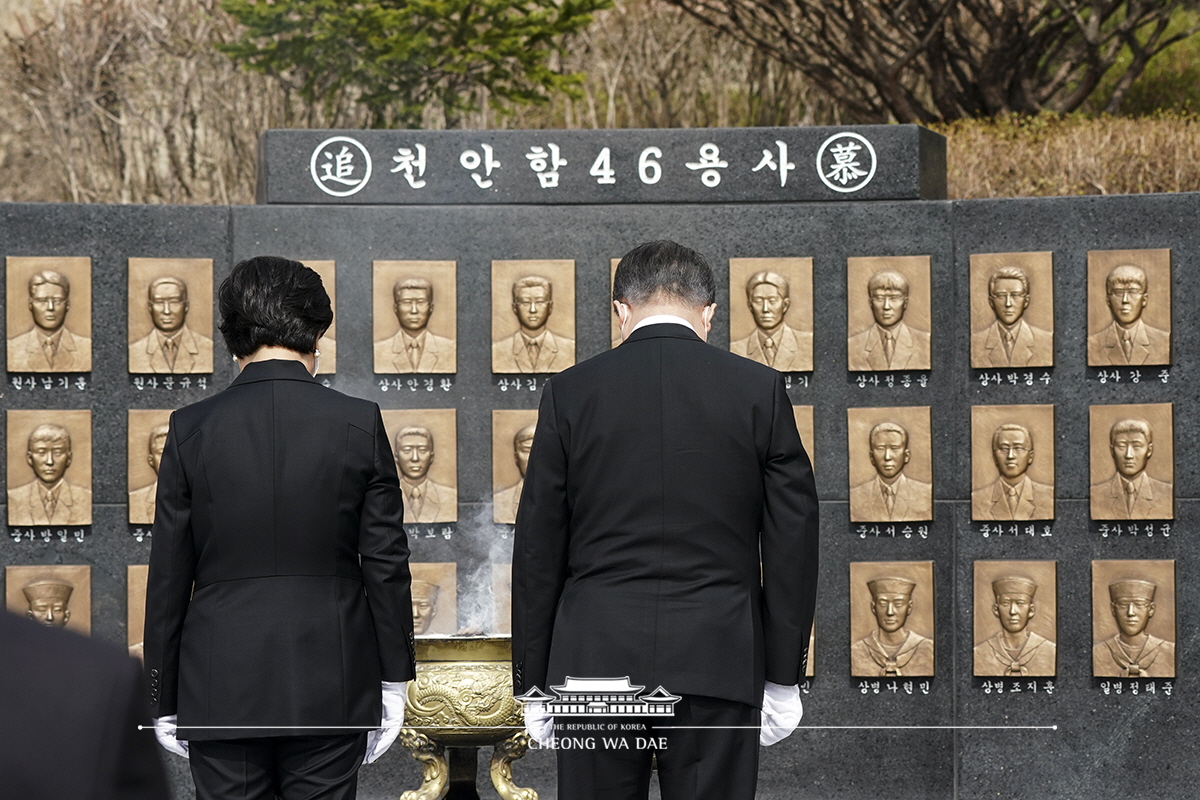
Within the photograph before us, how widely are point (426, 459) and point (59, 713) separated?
5057 mm

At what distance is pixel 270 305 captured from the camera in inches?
132

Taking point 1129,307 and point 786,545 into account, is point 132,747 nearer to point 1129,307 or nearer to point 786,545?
point 786,545

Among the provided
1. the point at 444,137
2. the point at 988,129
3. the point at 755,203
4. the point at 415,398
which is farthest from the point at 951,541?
the point at 988,129

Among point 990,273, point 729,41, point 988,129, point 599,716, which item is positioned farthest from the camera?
point 729,41

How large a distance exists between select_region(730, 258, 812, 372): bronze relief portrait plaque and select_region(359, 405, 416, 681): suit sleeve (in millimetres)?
3062

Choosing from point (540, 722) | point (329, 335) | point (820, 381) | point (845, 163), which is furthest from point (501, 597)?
point (540, 722)

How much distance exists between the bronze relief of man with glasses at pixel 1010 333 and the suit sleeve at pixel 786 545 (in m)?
3.14

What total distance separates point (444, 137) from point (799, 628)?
12.1ft

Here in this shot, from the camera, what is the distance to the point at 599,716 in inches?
125

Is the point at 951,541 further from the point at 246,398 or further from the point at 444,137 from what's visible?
the point at 246,398

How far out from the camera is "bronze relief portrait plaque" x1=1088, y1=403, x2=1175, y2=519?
602cm

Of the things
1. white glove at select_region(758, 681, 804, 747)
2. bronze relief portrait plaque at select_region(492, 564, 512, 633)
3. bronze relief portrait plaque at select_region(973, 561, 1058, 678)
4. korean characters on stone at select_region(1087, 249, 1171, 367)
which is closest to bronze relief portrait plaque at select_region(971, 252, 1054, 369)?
korean characters on stone at select_region(1087, 249, 1171, 367)

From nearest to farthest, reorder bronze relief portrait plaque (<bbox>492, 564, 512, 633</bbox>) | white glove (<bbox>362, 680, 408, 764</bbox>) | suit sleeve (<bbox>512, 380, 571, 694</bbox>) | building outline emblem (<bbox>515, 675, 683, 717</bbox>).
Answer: building outline emblem (<bbox>515, 675, 683, 717</bbox>) < suit sleeve (<bbox>512, 380, 571, 694</bbox>) < white glove (<bbox>362, 680, 408, 764</bbox>) < bronze relief portrait plaque (<bbox>492, 564, 512, 633</bbox>)

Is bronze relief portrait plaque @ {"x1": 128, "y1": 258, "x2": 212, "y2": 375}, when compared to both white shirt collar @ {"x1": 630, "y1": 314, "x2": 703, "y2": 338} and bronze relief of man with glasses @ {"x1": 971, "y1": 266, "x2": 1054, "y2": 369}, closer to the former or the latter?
white shirt collar @ {"x1": 630, "y1": 314, "x2": 703, "y2": 338}
